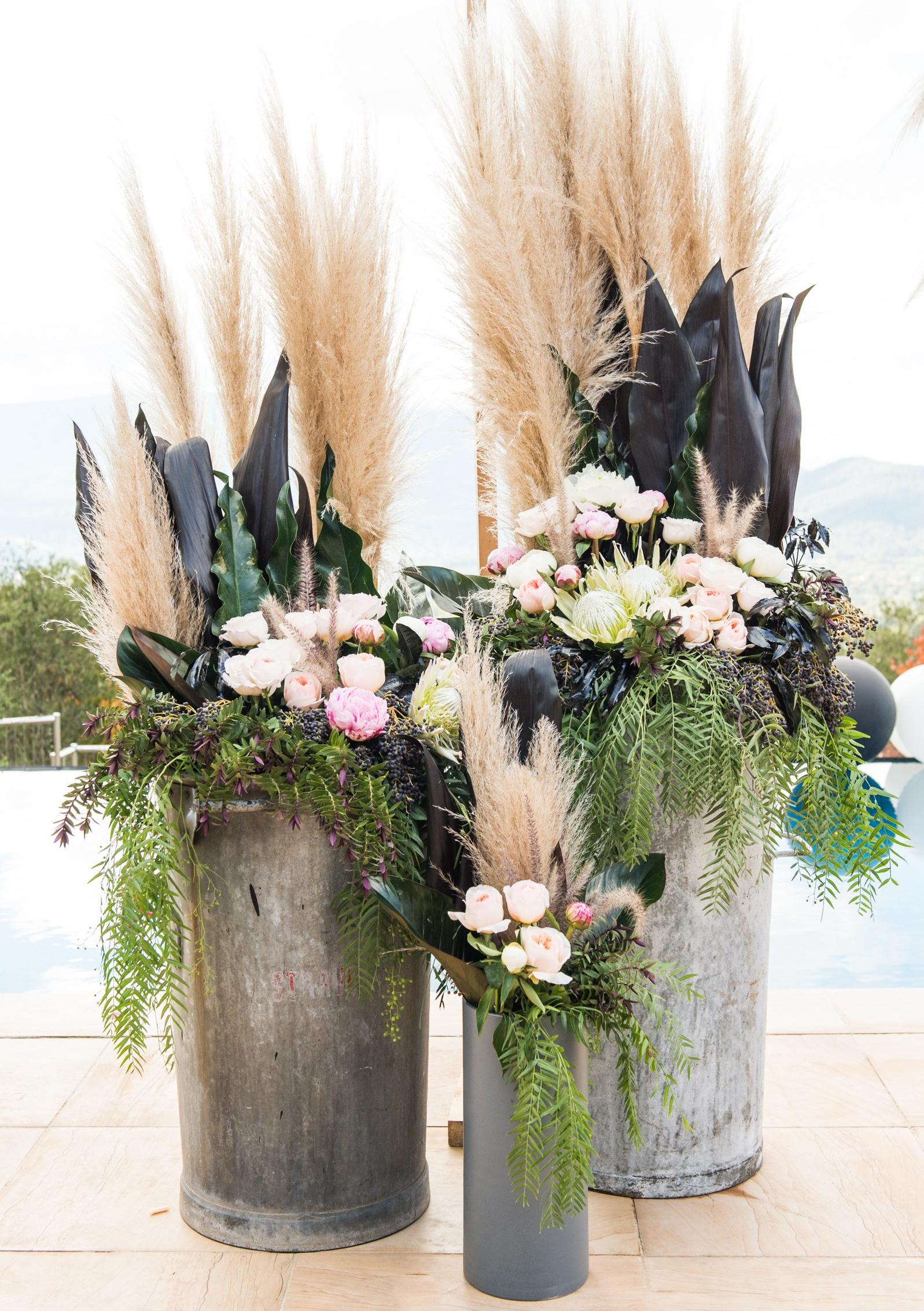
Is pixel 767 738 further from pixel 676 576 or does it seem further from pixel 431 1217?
pixel 431 1217

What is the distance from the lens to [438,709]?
146 cm

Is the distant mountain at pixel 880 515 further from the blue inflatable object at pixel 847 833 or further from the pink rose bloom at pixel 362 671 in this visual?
the pink rose bloom at pixel 362 671

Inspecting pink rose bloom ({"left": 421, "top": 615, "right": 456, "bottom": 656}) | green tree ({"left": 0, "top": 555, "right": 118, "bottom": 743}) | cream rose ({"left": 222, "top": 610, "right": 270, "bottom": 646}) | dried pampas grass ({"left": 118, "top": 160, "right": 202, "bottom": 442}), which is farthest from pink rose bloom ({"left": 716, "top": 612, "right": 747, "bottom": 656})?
green tree ({"left": 0, "top": 555, "right": 118, "bottom": 743})

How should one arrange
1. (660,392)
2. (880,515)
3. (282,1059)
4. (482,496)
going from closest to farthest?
(282,1059) < (660,392) < (482,496) < (880,515)

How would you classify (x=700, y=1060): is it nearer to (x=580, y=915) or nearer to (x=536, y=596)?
(x=580, y=915)

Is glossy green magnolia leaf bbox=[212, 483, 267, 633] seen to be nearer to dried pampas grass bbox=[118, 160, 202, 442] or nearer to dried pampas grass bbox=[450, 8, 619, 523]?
dried pampas grass bbox=[118, 160, 202, 442]

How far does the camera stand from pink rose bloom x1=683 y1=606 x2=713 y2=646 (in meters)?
1.45

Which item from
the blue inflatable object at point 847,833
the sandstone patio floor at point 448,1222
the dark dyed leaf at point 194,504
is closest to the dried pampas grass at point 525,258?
the dark dyed leaf at point 194,504

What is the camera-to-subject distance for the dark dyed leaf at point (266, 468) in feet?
5.18

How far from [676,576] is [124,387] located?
86 centimetres

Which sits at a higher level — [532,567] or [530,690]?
[532,567]

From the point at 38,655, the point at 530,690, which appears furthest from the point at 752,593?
Result: the point at 38,655

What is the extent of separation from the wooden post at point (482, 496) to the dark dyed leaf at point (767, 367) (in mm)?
441

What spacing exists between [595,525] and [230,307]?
2.11 ft
